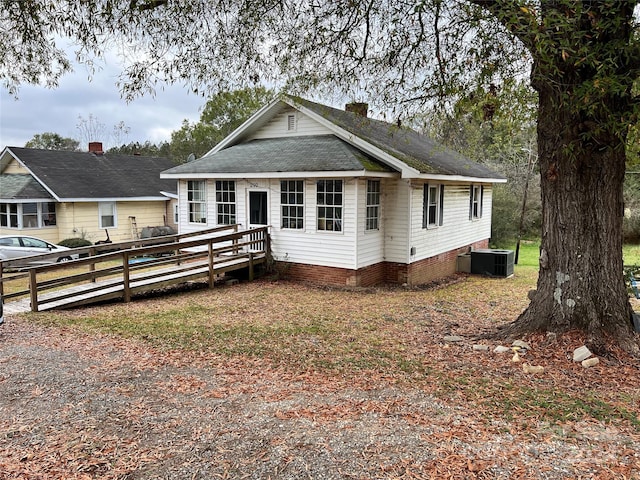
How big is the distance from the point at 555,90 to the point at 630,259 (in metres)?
19.0

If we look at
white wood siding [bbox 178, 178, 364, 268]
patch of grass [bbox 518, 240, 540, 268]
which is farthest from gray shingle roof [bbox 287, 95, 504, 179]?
patch of grass [bbox 518, 240, 540, 268]

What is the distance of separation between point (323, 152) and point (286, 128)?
113 inches

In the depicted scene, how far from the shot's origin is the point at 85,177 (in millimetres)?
24484

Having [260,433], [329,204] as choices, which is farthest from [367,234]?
[260,433]

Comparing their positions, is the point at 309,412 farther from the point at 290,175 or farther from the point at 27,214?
the point at 27,214

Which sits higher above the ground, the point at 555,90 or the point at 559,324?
the point at 555,90

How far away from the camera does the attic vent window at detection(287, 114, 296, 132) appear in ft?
53.2

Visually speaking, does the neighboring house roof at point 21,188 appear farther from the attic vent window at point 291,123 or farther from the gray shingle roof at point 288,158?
the attic vent window at point 291,123

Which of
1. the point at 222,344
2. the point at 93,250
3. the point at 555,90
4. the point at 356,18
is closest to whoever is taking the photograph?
the point at 555,90

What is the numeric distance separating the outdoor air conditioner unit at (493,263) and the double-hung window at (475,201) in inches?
Result: 79.6

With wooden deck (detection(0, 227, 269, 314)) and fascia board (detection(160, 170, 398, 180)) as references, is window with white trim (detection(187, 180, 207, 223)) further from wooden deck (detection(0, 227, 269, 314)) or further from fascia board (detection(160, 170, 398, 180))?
wooden deck (detection(0, 227, 269, 314))

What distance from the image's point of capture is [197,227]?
16484mm

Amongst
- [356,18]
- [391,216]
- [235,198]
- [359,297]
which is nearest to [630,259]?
[391,216]

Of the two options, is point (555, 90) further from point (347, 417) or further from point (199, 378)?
point (199, 378)
